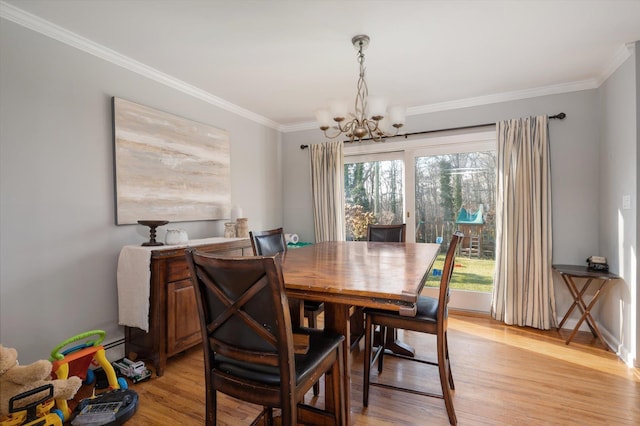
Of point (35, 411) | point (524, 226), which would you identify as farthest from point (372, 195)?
point (35, 411)

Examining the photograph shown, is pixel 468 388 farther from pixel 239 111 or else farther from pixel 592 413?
pixel 239 111

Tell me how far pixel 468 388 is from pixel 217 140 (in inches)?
129

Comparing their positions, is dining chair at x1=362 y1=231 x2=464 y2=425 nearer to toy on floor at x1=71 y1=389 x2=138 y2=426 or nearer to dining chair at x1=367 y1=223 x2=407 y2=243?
dining chair at x1=367 y1=223 x2=407 y2=243

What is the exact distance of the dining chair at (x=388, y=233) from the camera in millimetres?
3164

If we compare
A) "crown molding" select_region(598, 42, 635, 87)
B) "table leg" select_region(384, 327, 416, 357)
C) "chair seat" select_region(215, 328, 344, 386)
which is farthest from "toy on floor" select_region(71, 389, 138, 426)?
"crown molding" select_region(598, 42, 635, 87)

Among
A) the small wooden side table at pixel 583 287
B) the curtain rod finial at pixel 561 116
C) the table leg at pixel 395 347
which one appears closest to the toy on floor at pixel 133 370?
the table leg at pixel 395 347

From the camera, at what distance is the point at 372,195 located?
4.33 metres

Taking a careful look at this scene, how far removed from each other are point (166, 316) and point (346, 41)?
2501 mm

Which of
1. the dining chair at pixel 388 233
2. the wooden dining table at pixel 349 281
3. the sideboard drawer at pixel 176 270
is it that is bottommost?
the sideboard drawer at pixel 176 270

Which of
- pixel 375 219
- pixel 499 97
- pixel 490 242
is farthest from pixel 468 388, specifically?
pixel 499 97

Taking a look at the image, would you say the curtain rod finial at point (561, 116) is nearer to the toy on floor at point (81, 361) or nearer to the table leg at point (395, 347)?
the table leg at point (395, 347)

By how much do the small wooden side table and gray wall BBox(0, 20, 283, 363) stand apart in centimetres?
393

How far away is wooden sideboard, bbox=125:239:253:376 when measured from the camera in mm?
2336

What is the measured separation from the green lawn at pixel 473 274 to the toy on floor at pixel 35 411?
12.0ft
